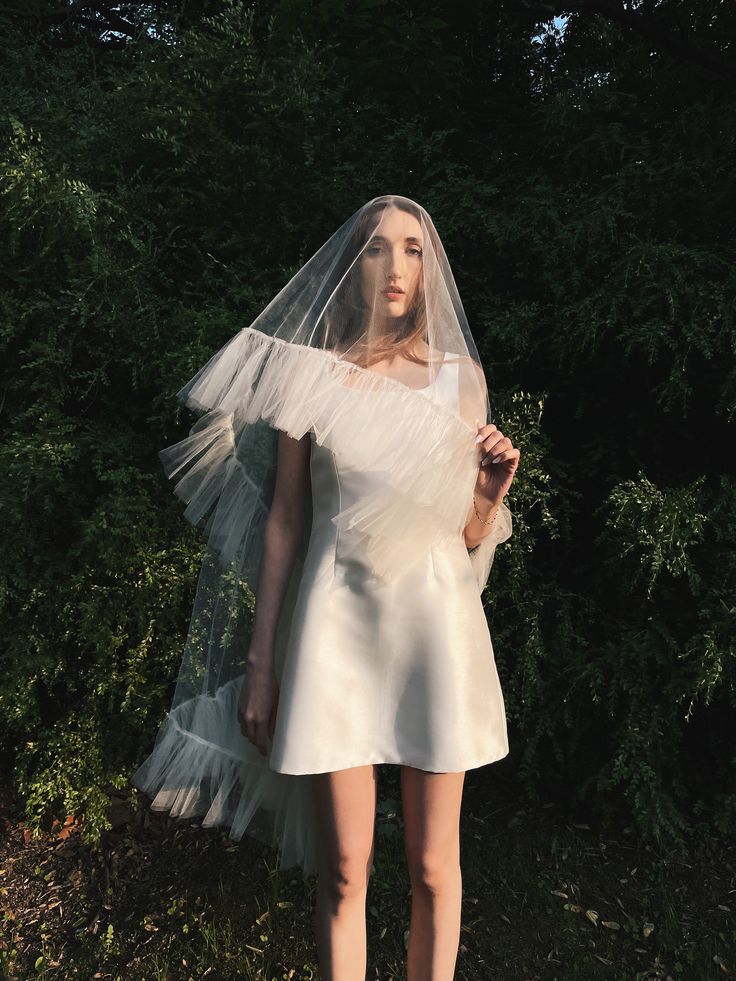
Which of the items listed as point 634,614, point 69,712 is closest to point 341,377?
point 634,614

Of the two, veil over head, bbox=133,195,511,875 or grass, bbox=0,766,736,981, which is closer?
veil over head, bbox=133,195,511,875

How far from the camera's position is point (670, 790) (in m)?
3.16

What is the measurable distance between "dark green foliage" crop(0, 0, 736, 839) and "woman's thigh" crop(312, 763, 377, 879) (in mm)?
1216

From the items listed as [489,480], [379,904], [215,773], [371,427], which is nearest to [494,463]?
[489,480]

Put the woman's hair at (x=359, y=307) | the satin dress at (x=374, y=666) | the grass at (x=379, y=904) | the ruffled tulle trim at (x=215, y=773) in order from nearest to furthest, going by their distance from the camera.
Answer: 1. the satin dress at (x=374, y=666)
2. the woman's hair at (x=359, y=307)
3. the ruffled tulle trim at (x=215, y=773)
4. the grass at (x=379, y=904)

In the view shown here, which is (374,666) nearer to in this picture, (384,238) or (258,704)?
(258,704)

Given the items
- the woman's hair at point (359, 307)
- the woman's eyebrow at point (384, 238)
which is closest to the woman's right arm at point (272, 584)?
the woman's hair at point (359, 307)

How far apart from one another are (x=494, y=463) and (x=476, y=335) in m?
1.48

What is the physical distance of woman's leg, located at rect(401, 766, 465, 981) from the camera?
1.94m

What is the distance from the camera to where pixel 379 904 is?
2994 millimetres

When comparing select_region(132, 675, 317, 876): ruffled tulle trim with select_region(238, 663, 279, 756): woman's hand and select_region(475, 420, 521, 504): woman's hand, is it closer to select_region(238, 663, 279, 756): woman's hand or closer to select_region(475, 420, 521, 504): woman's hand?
select_region(238, 663, 279, 756): woman's hand

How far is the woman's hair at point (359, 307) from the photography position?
1965 millimetres

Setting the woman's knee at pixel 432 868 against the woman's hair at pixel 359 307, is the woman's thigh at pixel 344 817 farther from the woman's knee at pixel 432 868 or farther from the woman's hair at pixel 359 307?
the woman's hair at pixel 359 307

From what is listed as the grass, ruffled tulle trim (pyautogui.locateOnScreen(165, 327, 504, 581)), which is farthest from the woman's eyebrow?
the grass
